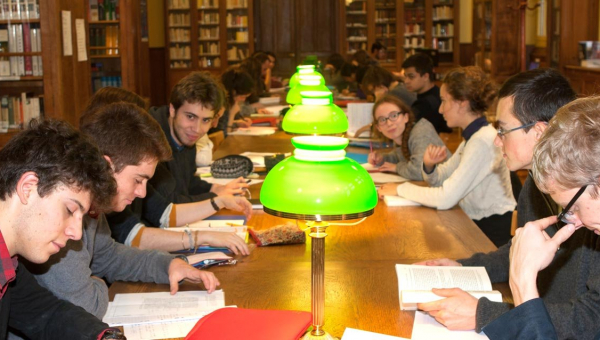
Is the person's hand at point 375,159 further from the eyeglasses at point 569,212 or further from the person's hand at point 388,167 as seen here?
the eyeglasses at point 569,212

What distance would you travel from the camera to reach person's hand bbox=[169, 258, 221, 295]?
2.31 m

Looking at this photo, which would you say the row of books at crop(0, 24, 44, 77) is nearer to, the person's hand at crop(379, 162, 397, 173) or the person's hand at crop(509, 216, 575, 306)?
the person's hand at crop(379, 162, 397, 173)

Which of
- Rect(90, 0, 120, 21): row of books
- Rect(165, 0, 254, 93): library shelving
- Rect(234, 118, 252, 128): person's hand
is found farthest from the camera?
Rect(165, 0, 254, 93): library shelving

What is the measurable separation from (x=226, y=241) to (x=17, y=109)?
378 centimetres

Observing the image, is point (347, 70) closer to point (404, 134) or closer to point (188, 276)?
point (404, 134)

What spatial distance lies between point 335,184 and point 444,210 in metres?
1.86

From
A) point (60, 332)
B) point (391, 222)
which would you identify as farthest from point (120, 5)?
point (60, 332)

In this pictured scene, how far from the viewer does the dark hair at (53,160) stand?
5.37 feet

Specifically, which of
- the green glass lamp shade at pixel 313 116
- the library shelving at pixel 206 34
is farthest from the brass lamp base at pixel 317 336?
the library shelving at pixel 206 34

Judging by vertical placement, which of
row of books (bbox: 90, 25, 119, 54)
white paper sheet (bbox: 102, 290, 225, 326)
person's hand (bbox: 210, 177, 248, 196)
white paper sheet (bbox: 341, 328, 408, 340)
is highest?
row of books (bbox: 90, 25, 119, 54)

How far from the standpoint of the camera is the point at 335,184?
5.55 ft

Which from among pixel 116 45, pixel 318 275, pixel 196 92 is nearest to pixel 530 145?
pixel 318 275

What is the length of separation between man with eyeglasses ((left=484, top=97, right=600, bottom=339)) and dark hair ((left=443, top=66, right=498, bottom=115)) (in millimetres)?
1906

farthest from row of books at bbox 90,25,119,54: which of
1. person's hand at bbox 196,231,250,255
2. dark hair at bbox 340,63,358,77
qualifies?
person's hand at bbox 196,231,250,255
